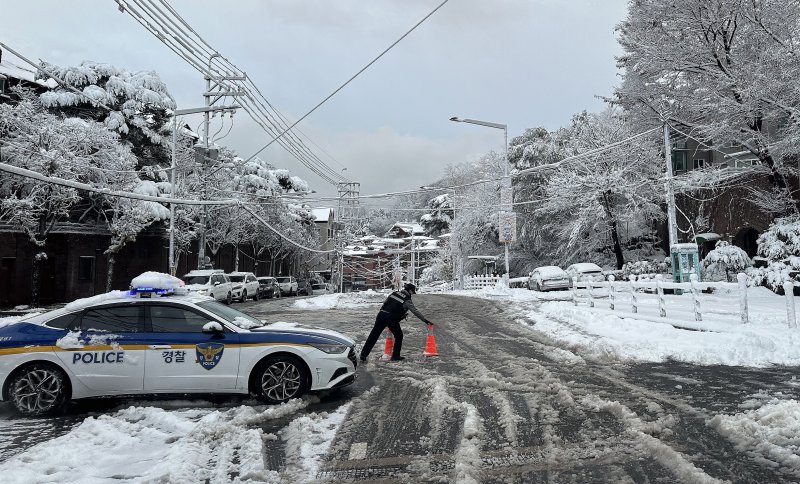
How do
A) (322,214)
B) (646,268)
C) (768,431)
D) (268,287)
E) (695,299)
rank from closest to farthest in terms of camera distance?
(768,431) → (695,299) → (646,268) → (268,287) → (322,214)

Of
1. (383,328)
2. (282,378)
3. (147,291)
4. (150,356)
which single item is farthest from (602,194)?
(150,356)

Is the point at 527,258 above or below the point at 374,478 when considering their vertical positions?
above

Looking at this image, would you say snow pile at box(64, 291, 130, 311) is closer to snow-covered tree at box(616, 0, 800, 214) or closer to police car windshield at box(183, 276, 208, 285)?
snow-covered tree at box(616, 0, 800, 214)

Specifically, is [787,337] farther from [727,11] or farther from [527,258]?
[527,258]

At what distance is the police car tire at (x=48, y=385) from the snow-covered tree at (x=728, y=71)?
57.3 feet

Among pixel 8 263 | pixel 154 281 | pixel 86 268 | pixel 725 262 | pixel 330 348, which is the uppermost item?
pixel 8 263

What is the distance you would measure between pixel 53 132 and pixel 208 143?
6.33m

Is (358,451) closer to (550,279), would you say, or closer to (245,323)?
(245,323)

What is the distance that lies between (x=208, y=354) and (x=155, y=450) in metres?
1.82

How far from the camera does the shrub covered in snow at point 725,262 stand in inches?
793

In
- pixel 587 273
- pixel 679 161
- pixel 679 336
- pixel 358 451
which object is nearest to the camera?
pixel 358 451

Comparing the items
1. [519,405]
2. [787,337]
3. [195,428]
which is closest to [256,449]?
Result: [195,428]

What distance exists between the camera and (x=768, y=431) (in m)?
5.37

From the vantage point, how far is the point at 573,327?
14.2 m
